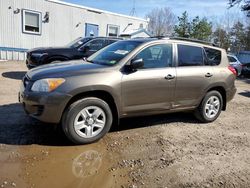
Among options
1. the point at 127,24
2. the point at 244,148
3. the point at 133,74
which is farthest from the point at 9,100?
the point at 127,24

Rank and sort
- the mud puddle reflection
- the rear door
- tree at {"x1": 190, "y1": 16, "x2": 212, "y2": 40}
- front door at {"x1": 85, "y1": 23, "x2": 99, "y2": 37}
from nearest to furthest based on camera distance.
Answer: the mud puddle reflection
the rear door
front door at {"x1": 85, "y1": 23, "x2": 99, "y2": 37}
tree at {"x1": 190, "y1": 16, "x2": 212, "y2": 40}

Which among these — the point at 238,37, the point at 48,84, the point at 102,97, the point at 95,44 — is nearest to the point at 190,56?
the point at 102,97

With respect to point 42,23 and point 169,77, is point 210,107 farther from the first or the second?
point 42,23

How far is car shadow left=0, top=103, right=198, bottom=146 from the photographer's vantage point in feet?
16.4

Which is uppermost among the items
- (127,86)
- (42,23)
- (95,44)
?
(42,23)

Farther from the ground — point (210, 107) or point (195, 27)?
point (195, 27)

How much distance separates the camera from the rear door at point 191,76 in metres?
6.03

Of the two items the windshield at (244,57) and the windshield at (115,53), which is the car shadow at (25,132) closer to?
the windshield at (115,53)

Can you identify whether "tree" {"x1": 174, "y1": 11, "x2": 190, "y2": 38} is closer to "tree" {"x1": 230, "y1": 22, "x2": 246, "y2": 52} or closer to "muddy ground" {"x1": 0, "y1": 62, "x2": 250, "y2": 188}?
"tree" {"x1": 230, "y1": 22, "x2": 246, "y2": 52}

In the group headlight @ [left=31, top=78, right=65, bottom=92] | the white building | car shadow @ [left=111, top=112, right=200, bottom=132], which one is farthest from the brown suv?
the white building

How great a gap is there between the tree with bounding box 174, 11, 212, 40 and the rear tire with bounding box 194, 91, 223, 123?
2448cm

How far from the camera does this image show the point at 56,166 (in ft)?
13.8

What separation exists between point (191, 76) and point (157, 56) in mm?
858

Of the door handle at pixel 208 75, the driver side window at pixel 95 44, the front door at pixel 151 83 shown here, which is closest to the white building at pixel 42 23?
the driver side window at pixel 95 44
